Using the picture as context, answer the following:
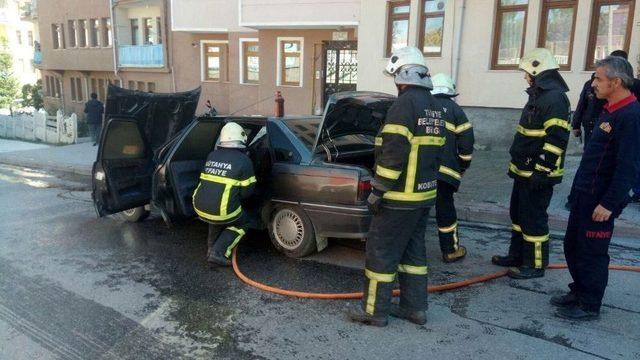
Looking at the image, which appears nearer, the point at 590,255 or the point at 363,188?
the point at 590,255

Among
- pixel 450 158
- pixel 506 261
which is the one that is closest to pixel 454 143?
pixel 450 158

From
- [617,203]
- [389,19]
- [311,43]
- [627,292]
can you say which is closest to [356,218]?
[617,203]

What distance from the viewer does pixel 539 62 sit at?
13.5 ft

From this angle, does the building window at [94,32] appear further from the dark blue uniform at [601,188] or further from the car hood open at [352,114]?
the dark blue uniform at [601,188]

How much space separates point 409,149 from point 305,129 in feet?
6.82

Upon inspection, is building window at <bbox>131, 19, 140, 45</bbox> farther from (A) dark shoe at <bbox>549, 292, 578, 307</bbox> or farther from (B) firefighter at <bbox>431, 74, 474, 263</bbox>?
(A) dark shoe at <bbox>549, 292, 578, 307</bbox>

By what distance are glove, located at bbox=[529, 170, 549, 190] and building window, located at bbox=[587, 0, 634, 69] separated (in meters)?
7.01

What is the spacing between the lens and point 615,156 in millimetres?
3453

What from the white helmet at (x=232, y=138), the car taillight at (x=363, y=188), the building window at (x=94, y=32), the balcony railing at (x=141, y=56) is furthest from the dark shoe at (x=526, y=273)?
the building window at (x=94, y=32)

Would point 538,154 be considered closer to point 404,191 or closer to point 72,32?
point 404,191

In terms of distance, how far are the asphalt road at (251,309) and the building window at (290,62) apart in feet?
38.1

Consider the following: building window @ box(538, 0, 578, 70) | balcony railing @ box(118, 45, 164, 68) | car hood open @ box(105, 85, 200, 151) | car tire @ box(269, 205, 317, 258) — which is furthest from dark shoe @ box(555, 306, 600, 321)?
balcony railing @ box(118, 45, 164, 68)

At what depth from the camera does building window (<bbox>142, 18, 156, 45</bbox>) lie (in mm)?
23214

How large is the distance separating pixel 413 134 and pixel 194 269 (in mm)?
2615
